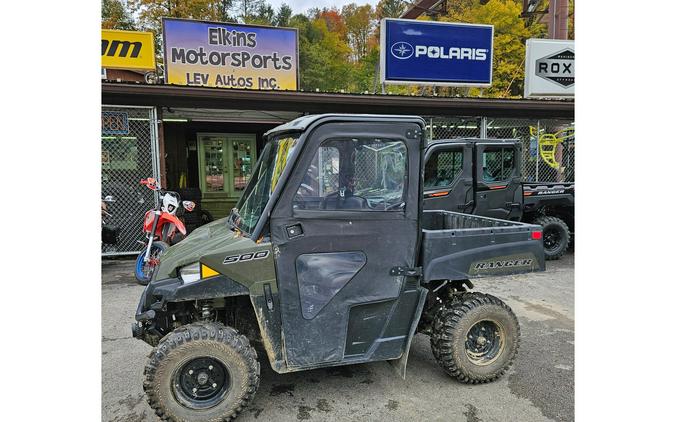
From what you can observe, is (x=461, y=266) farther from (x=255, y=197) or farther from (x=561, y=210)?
(x=561, y=210)

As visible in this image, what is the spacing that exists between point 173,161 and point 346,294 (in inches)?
383

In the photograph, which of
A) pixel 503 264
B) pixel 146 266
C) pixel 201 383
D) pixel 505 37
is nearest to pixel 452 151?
pixel 503 264

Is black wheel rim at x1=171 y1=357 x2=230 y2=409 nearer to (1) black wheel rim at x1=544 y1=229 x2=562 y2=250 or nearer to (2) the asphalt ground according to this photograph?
(2) the asphalt ground

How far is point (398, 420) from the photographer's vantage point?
9.43ft

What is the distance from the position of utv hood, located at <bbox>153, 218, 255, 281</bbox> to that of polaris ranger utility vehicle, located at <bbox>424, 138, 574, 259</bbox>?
432cm

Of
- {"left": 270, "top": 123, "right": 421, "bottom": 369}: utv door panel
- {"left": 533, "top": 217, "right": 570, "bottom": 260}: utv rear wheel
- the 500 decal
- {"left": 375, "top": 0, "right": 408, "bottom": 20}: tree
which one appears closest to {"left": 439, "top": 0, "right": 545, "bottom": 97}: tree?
{"left": 375, "top": 0, "right": 408, "bottom": 20}: tree

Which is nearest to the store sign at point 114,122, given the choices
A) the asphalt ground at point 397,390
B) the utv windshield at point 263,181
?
the asphalt ground at point 397,390

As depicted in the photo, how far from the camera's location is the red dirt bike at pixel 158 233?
20.9 ft

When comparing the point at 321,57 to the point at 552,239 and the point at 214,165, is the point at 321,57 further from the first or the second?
the point at 552,239

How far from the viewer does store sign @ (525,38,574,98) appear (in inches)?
426

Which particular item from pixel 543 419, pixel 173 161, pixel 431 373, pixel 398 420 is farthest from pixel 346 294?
pixel 173 161

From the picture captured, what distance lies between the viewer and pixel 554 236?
7.82m

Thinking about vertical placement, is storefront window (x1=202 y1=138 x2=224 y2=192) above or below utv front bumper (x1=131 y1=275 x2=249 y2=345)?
above

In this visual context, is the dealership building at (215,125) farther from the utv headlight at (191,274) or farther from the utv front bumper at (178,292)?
the utv headlight at (191,274)
